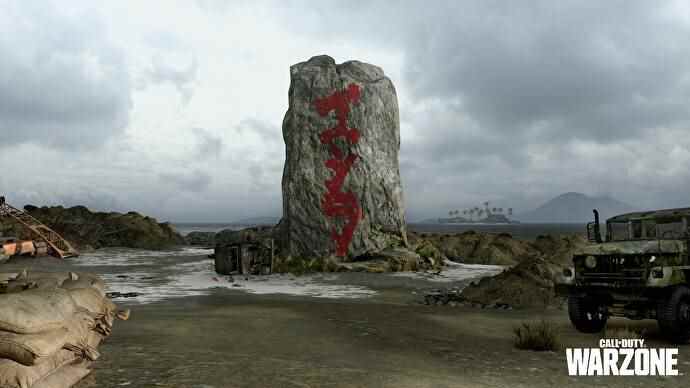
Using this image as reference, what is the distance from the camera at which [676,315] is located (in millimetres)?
9242

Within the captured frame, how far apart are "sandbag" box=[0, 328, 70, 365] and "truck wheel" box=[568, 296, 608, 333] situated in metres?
9.18

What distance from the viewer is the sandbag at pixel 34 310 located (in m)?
5.43

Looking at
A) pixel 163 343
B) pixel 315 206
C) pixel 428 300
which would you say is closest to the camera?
pixel 163 343

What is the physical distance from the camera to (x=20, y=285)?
6836mm

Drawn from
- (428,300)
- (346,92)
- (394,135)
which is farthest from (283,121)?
(428,300)

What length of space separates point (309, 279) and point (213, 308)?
27.0 feet

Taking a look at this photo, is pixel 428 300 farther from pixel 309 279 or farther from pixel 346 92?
pixel 346 92

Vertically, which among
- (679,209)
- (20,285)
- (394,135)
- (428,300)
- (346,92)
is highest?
(346,92)

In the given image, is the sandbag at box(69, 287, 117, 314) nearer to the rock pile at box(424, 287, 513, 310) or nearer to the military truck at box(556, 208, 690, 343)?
the military truck at box(556, 208, 690, 343)

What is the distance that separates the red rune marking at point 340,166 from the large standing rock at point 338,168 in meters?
0.05

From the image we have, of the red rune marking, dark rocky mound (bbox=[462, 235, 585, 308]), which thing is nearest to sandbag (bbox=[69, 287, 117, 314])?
dark rocky mound (bbox=[462, 235, 585, 308])

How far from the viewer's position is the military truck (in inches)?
368

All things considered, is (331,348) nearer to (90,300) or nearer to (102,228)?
(90,300)

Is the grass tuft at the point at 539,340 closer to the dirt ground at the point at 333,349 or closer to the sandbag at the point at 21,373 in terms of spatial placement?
the dirt ground at the point at 333,349
